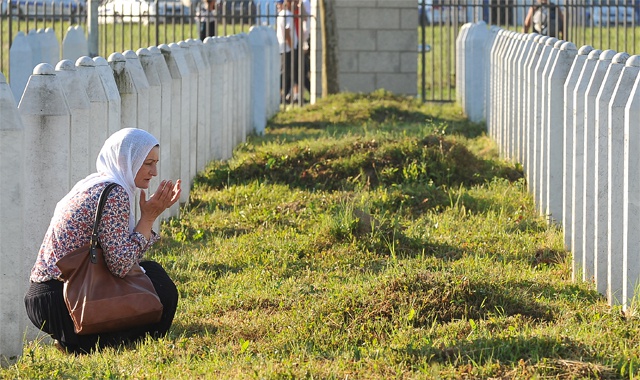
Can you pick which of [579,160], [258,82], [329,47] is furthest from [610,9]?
[579,160]

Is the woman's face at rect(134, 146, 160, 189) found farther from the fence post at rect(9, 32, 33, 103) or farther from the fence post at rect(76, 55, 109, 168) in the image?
the fence post at rect(9, 32, 33, 103)

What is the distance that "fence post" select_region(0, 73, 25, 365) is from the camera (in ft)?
16.7

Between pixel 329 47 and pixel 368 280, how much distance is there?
11.8 metres

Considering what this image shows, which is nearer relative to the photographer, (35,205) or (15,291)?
(15,291)

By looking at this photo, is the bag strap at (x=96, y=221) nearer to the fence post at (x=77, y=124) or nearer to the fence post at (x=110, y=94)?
the fence post at (x=77, y=124)

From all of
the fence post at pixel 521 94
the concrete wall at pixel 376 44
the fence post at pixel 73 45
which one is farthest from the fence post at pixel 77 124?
the concrete wall at pixel 376 44

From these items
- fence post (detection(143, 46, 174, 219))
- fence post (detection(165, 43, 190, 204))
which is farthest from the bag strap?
fence post (detection(165, 43, 190, 204))

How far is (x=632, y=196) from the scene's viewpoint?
5527 mm

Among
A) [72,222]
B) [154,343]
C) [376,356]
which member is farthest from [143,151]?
[376,356]

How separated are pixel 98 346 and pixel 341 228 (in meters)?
2.64

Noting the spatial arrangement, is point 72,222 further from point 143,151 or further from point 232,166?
point 232,166

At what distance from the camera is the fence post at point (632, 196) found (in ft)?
18.0

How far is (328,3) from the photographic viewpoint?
18203mm

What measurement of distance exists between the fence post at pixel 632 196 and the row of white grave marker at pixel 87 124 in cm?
269
